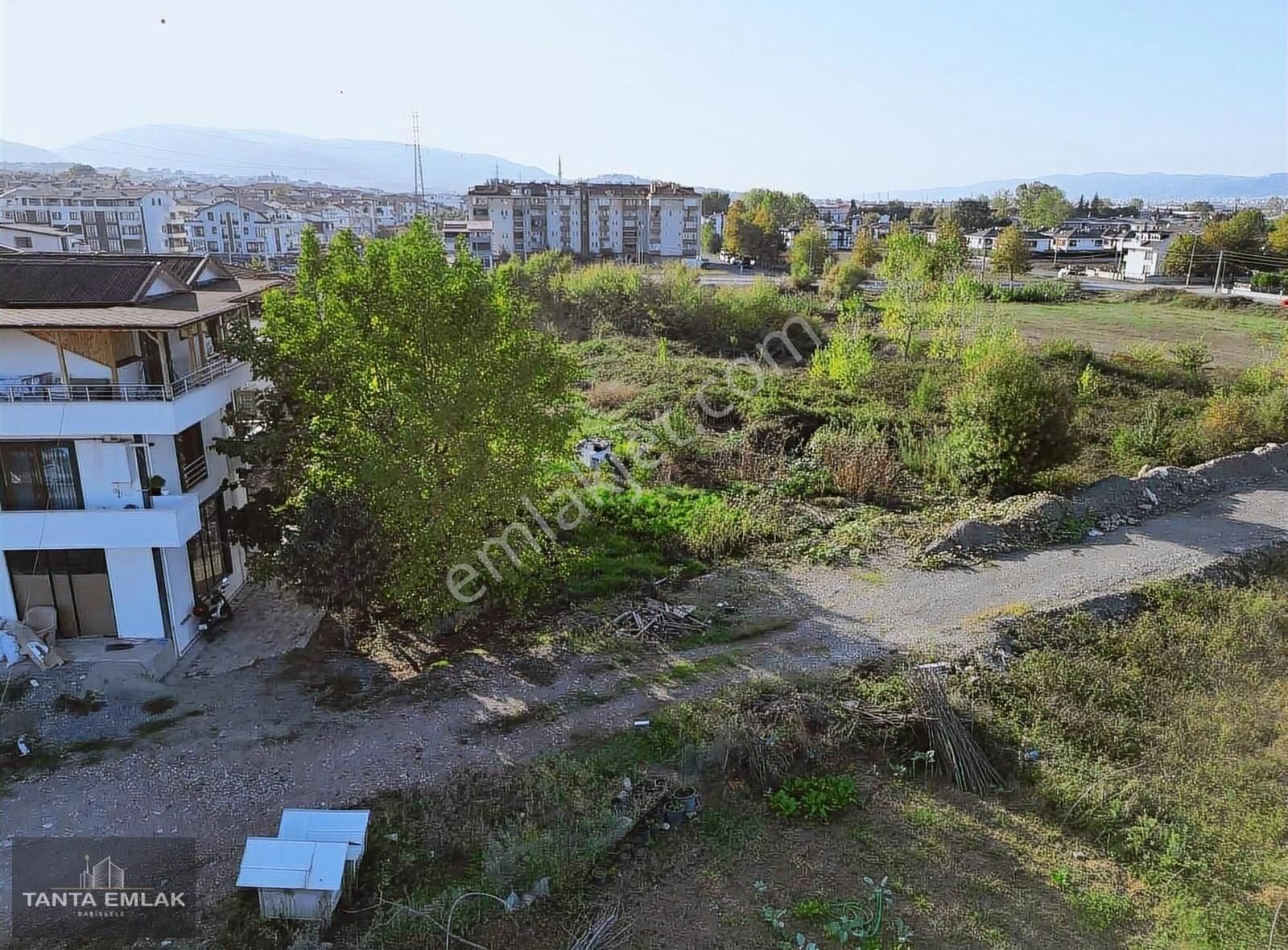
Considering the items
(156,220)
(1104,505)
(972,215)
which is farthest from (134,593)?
(972,215)

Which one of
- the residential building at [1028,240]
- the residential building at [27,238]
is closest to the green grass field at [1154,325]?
the residential building at [1028,240]

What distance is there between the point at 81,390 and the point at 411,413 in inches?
205

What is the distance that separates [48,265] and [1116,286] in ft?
204

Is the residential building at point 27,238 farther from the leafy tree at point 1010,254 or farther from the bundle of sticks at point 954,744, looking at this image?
the leafy tree at point 1010,254

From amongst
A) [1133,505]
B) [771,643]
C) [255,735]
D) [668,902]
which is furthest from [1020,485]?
[255,735]

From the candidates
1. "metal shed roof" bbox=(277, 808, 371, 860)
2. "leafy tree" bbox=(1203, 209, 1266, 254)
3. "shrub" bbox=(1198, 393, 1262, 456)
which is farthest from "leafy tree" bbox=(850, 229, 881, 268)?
"metal shed roof" bbox=(277, 808, 371, 860)

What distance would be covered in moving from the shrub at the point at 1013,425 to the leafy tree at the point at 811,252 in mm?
35134

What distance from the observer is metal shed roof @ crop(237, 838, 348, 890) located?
766 centimetres

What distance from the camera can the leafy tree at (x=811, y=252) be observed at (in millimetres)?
55562

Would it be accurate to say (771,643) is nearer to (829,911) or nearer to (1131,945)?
(829,911)

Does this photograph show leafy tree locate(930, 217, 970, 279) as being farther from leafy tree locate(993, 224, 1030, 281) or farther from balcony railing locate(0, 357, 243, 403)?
leafy tree locate(993, 224, 1030, 281)

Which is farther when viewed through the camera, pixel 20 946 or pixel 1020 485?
pixel 1020 485

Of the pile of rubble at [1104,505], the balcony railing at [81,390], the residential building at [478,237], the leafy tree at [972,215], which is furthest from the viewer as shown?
the leafy tree at [972,215]

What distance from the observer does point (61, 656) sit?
1266 centimetres
